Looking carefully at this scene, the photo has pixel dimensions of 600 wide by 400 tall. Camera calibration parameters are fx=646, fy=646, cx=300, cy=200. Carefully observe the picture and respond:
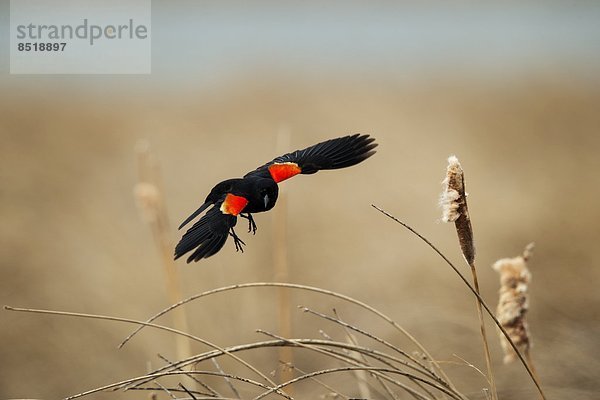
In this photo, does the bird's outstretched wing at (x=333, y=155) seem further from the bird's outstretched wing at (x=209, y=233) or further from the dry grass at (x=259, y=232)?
the dry grass at (x=259, y=232)

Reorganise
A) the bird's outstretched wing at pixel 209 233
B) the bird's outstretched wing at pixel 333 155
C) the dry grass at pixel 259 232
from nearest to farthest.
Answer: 1. the bird's outstretched wing at pixel 209 233
2. the bird's outstretched wing at pixel 333 155
3. the dry grass at pixel 259 232

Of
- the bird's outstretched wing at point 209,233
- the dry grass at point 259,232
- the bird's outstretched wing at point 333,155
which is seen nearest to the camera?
the bird's outstretched wing at point 209,233

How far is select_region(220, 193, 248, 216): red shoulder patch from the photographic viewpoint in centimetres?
39

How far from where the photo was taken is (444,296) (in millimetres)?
1877

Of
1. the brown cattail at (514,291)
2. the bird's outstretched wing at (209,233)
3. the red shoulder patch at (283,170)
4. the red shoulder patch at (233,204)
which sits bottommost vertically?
the brown cattail at (514,291)

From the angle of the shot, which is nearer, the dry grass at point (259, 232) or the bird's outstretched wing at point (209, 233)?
the bird's outstretched wing at point (209, 233)

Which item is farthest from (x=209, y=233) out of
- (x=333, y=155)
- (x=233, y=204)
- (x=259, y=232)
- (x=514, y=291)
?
(x=259, y=232)

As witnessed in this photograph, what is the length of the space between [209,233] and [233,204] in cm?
3

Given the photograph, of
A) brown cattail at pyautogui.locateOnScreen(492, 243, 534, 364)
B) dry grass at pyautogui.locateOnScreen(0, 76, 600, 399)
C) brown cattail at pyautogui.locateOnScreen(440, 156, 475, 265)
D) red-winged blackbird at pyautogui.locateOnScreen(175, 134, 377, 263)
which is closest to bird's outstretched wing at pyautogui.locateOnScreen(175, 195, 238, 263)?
red-winged blackbird at pyautogui.locateOnScreen(175, 134, 377, 263)

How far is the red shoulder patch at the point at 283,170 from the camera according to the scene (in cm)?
44

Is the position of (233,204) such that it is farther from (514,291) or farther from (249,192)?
(514,291)

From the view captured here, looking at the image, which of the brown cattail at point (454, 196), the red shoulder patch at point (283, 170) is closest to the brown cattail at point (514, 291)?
the brown cattail at point (454, 196)

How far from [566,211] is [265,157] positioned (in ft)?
3.44

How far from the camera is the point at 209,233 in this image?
0.37 meters
